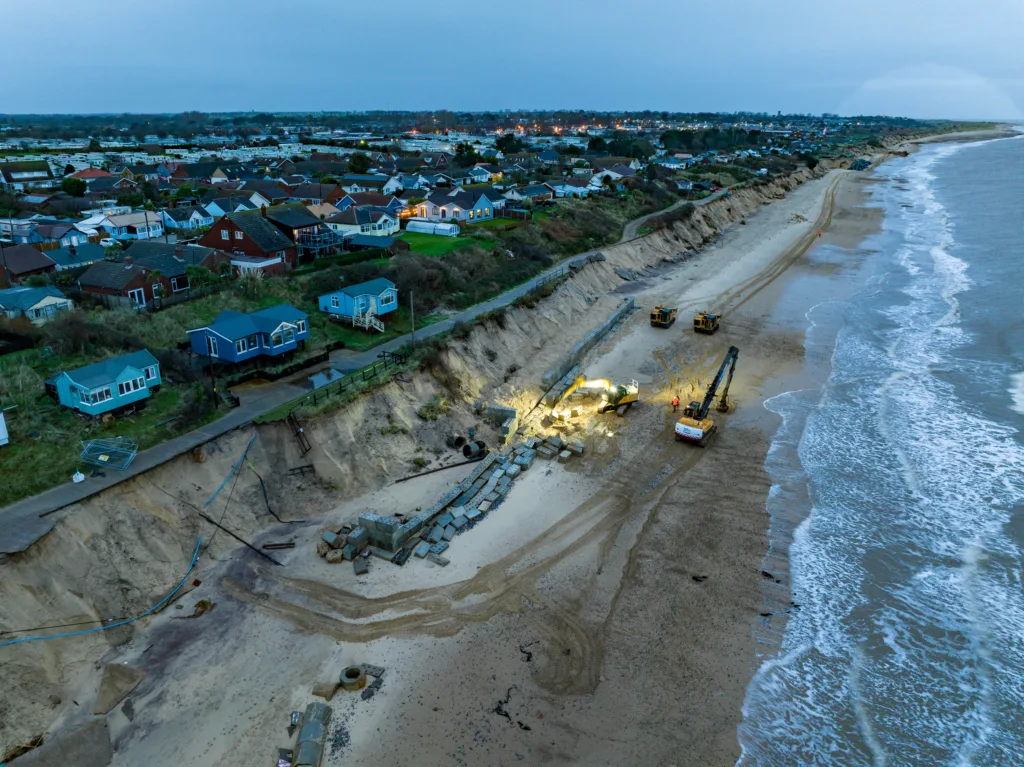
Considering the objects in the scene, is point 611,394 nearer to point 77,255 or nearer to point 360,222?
point 360,222

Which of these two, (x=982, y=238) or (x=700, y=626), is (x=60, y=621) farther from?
(x=982, y=238)

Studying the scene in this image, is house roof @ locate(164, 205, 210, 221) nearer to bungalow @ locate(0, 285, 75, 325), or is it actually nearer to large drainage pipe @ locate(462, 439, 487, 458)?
bungalow @ locate(0, 285, 75, 325)

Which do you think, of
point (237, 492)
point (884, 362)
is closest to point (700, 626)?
point (237, 492)

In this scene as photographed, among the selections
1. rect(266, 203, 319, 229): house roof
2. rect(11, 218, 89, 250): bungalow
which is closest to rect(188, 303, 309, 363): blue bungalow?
rect(266, 203, 319, 229): house roof

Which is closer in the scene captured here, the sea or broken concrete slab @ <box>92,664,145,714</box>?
broken concrete slab @ <box>92,664,145,714</box>

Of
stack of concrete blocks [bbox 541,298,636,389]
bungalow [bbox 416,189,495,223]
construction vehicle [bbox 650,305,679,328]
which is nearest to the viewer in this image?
stack of concrete blocks [bbox 541,298,636,389]

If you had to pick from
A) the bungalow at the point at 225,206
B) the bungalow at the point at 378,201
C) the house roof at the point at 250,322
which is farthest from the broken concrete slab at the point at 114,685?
the bungalow at the point at 378,201

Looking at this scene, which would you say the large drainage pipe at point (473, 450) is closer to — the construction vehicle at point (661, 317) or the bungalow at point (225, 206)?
the construction vehicle at point (661, 317)

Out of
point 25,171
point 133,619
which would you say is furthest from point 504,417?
point 25,171
